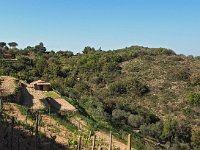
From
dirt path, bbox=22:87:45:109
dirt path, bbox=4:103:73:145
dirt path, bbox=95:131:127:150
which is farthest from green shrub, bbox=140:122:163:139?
dirt path, bbox=4:103:73:145

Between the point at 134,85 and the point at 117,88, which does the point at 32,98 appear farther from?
the point at 134,85

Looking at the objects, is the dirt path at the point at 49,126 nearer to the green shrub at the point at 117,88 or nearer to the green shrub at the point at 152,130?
the green shrub at the point at 152,130

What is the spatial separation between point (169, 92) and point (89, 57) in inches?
724

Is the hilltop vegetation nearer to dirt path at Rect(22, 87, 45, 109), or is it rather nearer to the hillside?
the hillside

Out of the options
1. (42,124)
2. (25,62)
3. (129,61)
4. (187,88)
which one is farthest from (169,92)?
(42,124)

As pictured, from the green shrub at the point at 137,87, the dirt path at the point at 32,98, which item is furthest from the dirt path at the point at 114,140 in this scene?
the green shrub at the point at 137,87

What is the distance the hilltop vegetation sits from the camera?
4731 cm

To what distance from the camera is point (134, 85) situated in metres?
63.4

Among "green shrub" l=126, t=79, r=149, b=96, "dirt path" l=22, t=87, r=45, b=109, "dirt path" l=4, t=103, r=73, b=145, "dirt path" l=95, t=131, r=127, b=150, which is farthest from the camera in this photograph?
"green shrub" l=126, t=79, r=149, b=96

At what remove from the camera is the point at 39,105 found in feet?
113

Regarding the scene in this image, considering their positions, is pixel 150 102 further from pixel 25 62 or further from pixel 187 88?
pixel 25 62

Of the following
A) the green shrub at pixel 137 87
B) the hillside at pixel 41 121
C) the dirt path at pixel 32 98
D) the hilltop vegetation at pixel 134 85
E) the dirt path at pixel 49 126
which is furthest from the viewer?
the green shrub at pixel 137 87

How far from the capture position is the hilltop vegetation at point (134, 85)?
47.3 meters

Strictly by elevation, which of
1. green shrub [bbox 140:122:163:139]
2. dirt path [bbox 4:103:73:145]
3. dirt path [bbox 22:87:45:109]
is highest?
dirt path [bbox 22:87:45:109]
